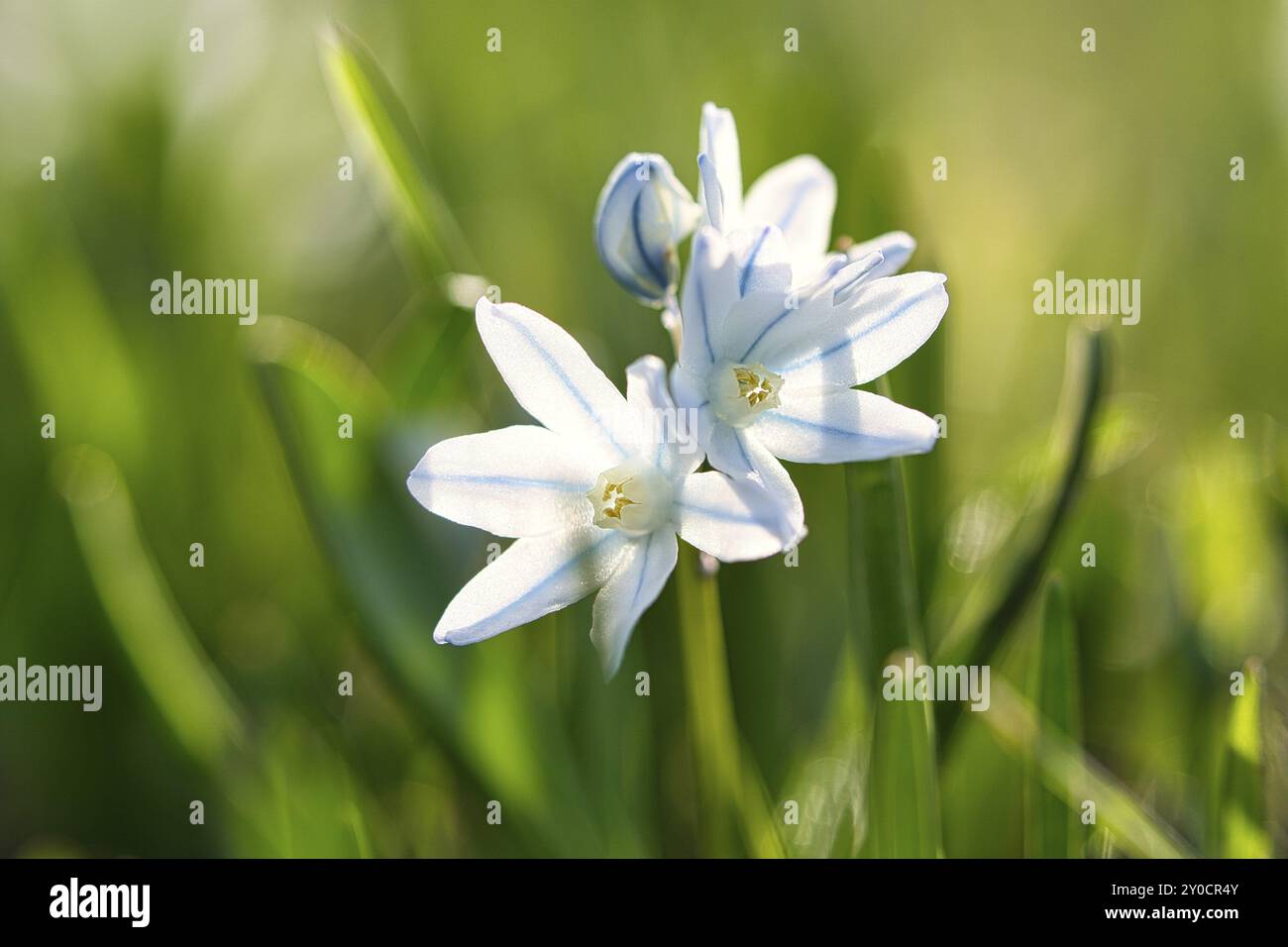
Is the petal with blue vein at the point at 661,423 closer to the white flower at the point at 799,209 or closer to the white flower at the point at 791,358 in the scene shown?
the white flower at the point at 791,358

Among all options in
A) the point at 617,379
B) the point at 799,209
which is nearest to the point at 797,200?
the point at 799,209

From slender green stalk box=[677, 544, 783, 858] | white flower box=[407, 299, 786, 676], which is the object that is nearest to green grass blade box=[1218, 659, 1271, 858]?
slender green stalk box=[677, 544, 783, 858]

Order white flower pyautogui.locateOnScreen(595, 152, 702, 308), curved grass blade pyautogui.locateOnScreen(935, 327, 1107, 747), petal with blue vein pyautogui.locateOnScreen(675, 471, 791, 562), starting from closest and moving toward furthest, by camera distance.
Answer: petal with blue vein pyautogui.locateOnScreen(675, 471, 791, 562)
white flower pyautogui.locateOnScreen(595, 152, 702, 308)
curved grass blade pyautogui.locateOnScreen(935, 327, 1107, 747)

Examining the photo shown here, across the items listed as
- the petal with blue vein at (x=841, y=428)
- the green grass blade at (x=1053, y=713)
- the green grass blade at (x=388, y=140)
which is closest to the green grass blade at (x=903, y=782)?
the green grass blade at (x=1053, y=713)

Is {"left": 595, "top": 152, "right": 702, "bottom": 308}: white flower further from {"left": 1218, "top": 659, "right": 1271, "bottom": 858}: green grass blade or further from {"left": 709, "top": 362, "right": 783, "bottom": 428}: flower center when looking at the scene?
{"left": 1218, "top": 659, "right": 1271, "bottom": 858}: green grass blade

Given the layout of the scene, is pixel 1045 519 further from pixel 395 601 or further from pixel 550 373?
pixel 395 601

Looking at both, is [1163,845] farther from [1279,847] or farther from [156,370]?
[156,370]
